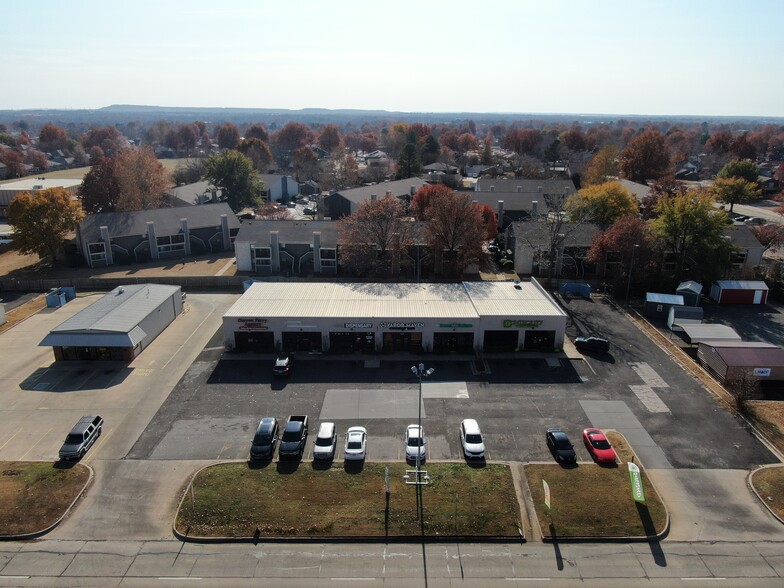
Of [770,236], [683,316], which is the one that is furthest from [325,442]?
[770,236]

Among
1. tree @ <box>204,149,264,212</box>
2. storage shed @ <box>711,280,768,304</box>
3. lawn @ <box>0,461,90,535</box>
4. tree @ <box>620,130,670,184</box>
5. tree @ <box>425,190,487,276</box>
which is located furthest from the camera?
tree @ <box>620,130,670,184</box>

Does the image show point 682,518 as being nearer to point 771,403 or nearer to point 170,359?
point 771,403

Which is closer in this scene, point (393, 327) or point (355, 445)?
point (355, 445)

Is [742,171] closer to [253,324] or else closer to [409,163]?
[409,163]

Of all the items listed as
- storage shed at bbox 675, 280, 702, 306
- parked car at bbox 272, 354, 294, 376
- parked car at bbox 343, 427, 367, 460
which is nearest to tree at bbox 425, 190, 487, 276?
storage shed at bbox 675, 280, 702, 306

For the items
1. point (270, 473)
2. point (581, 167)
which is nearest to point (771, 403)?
point (270, 473)

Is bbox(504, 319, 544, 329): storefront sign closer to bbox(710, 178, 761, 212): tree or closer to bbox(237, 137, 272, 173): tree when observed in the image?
bbox(710, 178, 761, 212): tree

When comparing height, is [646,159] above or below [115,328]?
above
